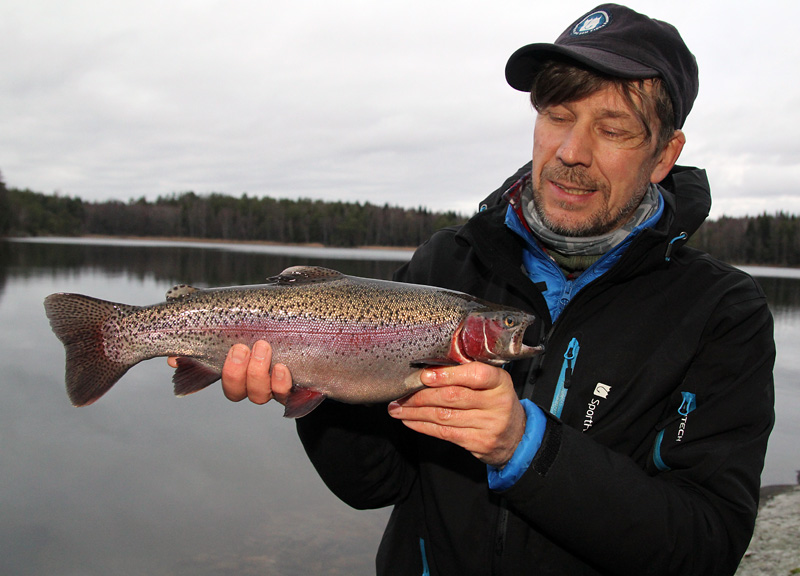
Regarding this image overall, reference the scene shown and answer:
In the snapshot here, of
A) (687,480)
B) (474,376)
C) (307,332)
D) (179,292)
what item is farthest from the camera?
(179,292)

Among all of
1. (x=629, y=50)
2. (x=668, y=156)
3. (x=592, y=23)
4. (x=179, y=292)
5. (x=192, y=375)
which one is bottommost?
(x=192, y=375)

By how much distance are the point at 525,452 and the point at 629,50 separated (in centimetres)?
200

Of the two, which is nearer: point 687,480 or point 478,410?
point 478,410

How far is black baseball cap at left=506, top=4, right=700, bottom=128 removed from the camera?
2.81 meters

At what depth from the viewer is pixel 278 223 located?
119000 millimetres

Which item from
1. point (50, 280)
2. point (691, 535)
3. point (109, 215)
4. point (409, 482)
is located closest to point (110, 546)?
point (409, 482)

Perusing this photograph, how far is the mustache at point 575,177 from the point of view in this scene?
9.71ft

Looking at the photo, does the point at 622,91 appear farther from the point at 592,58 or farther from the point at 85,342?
the point at 85,342

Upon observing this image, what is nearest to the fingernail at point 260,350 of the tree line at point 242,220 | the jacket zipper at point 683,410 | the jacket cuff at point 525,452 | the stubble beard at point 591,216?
the jacket cuff at point 525,452

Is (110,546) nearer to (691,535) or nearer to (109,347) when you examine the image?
(109,347)

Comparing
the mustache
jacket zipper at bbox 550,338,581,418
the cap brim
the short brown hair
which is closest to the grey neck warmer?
the mustache

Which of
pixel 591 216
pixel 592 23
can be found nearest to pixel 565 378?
pixel 591 216

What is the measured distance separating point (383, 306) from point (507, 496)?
3.92 ft

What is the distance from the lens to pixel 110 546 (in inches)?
279
